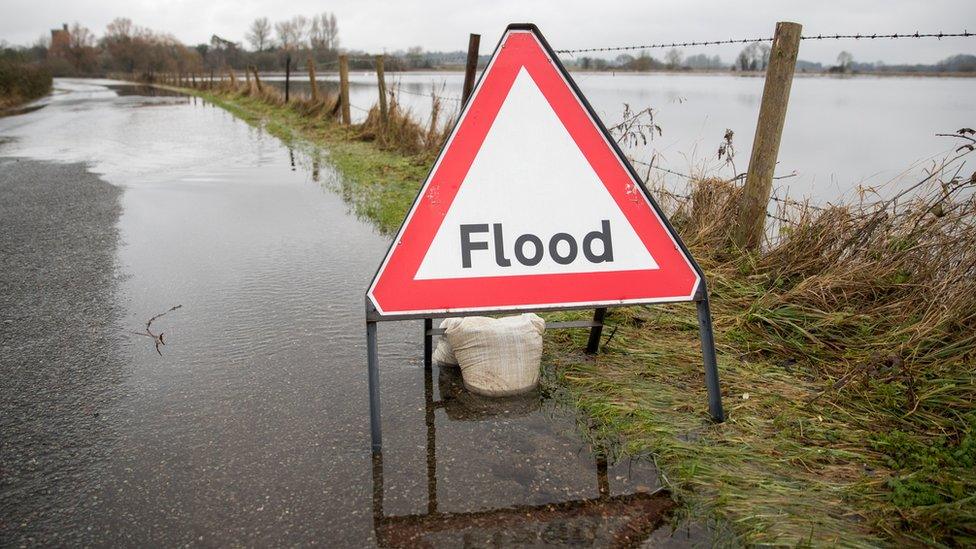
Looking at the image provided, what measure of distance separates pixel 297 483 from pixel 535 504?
2.84ft

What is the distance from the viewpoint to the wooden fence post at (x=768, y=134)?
13.8ft

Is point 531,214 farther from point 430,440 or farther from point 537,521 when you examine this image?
point 537,521

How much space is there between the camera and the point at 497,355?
3.04 meters

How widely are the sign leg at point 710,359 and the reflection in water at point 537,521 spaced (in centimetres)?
59

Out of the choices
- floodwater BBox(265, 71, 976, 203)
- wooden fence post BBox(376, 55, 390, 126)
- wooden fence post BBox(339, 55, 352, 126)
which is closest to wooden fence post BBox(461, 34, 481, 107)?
floodwater BBox(265, 71, 976, 203)

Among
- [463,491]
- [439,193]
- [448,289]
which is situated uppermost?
[439,193]

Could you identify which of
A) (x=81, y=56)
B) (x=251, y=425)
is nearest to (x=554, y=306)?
(x=251, y=425)

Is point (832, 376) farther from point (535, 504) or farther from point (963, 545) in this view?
point (535, 504)

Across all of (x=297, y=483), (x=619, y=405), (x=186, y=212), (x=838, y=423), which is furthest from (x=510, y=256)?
(x=186, y=212)

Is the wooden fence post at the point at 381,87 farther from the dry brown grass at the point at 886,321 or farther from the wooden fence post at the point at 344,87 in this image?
the dry brown grass at the point at 886,321

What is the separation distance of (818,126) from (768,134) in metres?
8.98

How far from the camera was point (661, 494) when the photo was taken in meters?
2.29

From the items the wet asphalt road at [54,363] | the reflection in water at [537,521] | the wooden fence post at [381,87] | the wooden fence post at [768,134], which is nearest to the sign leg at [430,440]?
the reflection in water at [537,521]

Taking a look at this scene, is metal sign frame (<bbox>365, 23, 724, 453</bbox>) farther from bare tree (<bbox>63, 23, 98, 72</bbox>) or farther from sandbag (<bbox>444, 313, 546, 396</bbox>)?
bare tree (<bbox>63, 23, 98, 72</bbox>)
